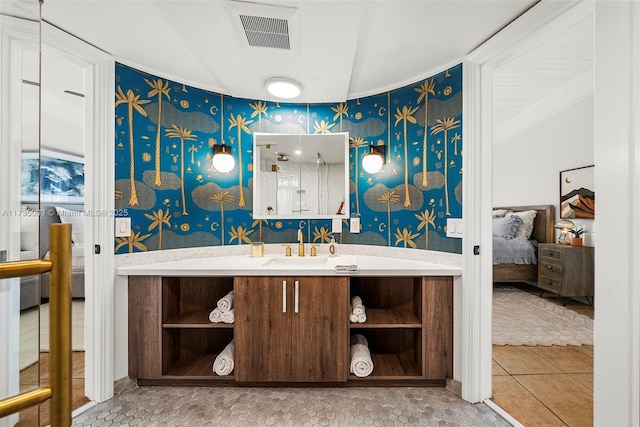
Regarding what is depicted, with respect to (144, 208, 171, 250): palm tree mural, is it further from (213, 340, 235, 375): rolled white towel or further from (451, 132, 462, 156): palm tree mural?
(451, 132, 462, 156): palm tree mural

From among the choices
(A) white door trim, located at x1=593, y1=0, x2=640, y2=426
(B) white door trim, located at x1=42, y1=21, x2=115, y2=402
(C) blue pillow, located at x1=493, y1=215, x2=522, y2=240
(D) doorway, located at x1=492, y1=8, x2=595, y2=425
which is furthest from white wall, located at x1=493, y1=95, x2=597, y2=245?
(B) white door trim, located at x1=42, y1=21, x2=115, y2=402

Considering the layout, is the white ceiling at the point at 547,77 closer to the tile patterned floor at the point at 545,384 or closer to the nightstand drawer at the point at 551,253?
the nightstand drawer at the point at 551,253

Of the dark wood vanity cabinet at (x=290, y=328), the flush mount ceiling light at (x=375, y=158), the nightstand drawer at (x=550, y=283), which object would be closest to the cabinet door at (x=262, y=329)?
the dark wood vanity cabinet at (x=290, y=328)

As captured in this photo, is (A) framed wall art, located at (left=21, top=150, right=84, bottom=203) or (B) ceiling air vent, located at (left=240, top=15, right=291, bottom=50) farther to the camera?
(A) framed wall art, located at (left=21, top=150, right=84, bottom=203)

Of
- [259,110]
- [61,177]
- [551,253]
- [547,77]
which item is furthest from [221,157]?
[551,253]

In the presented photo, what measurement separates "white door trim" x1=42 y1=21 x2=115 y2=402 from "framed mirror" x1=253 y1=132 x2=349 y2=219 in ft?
3.31

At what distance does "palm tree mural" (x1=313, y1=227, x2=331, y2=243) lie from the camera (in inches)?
90.2

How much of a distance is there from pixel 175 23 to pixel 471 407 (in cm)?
276

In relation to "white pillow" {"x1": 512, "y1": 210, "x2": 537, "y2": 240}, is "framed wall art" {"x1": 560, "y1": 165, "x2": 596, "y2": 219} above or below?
above

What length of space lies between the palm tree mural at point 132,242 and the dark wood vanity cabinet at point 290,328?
0.76m

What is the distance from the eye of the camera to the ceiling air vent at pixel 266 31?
4.28 feet

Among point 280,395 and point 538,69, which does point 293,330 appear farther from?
point 538,69

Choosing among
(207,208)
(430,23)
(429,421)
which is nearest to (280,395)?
(429,421)

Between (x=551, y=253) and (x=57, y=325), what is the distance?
14.4ft
